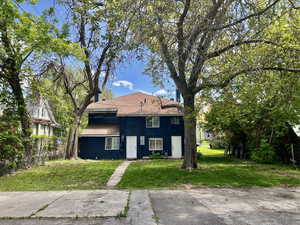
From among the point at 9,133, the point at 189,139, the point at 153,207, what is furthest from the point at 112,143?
the point at 153,207

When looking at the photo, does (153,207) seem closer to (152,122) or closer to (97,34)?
(97,34)

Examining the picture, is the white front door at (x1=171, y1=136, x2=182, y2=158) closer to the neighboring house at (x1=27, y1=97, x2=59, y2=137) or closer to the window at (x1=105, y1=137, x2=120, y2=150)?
the window at (x1=105, y1=137, x2=120, y2=150)

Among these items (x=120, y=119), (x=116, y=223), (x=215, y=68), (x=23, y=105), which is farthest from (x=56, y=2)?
(x=120, y=119)

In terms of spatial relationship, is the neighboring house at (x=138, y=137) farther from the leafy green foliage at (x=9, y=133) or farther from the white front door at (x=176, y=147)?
the leafy green foliage at (x=9, y=133)

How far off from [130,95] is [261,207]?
20.7 meters

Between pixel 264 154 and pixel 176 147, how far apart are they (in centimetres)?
805

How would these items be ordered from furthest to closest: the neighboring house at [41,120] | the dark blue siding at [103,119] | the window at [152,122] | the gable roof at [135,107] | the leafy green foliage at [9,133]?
1. the dark blue siding at [103,119]
2. the window at [152,122]
3. the gable roof at [135,107]
4. the neighboring house at [41,120]
5. the leafy green foliage at [9,133]

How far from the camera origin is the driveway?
3.92 metres

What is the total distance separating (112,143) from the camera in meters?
20.4

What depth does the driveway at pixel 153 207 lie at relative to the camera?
3.92 meters

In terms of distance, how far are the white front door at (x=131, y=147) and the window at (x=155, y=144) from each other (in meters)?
1.62

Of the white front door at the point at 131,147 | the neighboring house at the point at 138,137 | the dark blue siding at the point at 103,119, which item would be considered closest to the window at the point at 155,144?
the neighboring house at the point at 138,137

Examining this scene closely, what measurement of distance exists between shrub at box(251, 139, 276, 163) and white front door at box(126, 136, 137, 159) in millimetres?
10675

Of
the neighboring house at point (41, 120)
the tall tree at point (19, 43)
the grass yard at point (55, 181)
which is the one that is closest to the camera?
the grass yard at point (55, 181)
